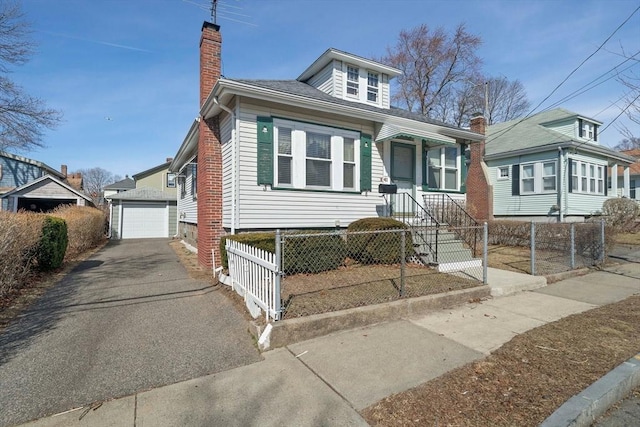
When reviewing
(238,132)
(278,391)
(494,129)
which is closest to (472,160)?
(494,129)

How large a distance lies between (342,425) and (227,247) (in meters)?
4.58

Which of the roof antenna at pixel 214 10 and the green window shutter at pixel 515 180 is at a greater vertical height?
the roof antenna at pixel 214 10

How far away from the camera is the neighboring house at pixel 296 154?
7.58 metres

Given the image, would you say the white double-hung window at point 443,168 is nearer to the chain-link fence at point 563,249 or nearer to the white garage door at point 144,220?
the chain-link fence at point 563,249

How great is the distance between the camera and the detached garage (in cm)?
1936

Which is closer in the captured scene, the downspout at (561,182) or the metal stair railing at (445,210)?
the metal stair railing at (445,210)

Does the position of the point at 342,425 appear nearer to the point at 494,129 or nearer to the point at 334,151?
the point at 334,151

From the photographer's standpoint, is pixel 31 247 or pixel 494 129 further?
pixel 494 129

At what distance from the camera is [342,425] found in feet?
8.23

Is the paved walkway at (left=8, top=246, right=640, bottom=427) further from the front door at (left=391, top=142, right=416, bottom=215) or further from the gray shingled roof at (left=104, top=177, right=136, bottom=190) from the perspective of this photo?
the gray shingled roof at (left=104, top=177, right=136, bottom=190)

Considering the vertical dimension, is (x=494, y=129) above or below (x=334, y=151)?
above

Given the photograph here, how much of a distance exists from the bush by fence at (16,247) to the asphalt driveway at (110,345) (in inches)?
24.0

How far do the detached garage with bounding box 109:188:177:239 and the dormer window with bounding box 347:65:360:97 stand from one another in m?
14.3

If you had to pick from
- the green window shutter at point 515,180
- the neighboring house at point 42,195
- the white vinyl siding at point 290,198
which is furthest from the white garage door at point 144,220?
the green window shutter at point 515,180
